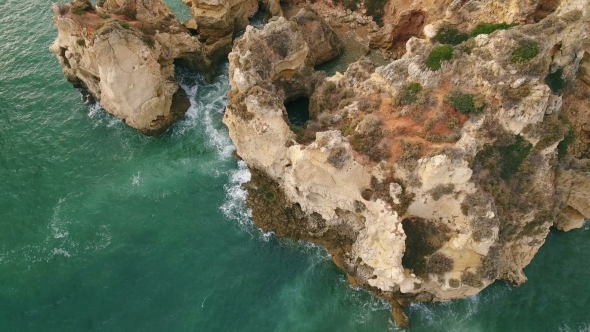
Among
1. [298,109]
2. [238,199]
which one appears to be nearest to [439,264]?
[238,199]

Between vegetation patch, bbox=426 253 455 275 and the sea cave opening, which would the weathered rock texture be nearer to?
vegetation patch, bbox=426 253 455 275

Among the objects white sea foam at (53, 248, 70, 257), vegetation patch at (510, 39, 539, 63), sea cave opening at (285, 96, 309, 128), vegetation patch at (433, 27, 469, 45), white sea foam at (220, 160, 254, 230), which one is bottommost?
white sea foam at (53, 248, 70, 257)

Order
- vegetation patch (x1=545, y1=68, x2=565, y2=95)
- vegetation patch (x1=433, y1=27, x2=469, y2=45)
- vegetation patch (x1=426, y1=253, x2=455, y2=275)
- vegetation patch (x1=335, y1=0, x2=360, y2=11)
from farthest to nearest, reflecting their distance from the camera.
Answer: vegetation patch (x1=335, y1=0, x2=360, y2=11) → vegetation patch (x1=433, y1=27, x2=469, y2=45) → vegetation patch (x1=545, y1=68, x2=565, y2=95) → vegetation patch (x1=426, y1=253, x2=455, y2=275)

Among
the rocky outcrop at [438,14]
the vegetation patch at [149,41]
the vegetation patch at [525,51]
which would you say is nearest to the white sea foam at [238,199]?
the vegetation patch at [149,41]

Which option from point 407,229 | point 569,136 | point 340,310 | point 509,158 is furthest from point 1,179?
point 569,136

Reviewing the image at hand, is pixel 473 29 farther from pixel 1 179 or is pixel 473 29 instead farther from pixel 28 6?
pixel 28 6

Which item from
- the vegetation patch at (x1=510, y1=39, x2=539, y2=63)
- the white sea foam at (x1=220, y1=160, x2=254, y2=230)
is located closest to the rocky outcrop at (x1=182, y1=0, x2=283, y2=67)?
the white sea foam at (x1=220, y1=160, x2=254, y2=230)
